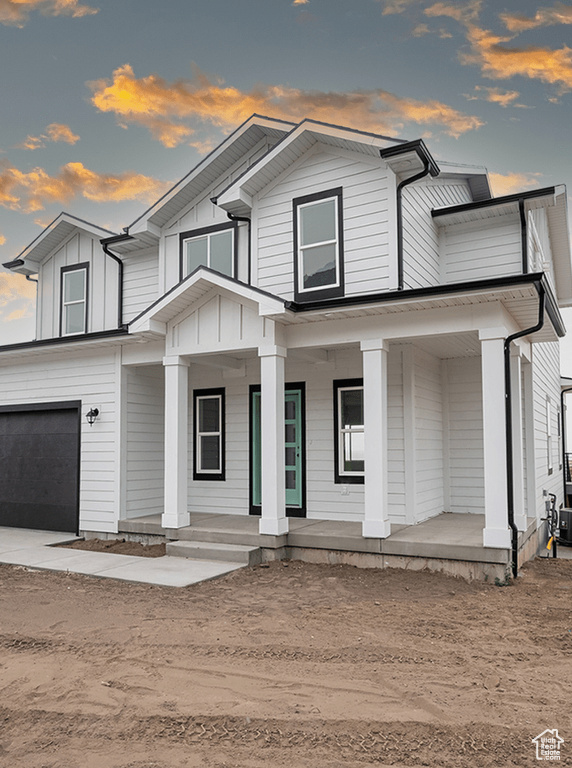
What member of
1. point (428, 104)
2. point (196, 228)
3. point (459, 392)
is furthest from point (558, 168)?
point (196, 228)

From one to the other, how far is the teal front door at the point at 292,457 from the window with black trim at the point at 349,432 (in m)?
0.66

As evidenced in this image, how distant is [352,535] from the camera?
7895mm

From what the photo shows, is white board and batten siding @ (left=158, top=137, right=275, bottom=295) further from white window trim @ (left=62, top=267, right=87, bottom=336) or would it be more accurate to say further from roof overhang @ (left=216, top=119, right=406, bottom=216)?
white window trim @ (left=62, top=267, right=87, bottom=336)

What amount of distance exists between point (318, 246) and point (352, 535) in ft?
14.2

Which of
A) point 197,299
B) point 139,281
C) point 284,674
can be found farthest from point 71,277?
point 284,674

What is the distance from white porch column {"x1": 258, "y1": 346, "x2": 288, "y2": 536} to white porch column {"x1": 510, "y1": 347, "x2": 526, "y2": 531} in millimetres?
3356

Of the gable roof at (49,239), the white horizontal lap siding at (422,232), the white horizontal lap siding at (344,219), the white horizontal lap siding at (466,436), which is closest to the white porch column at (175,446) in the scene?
the white horizontal lap siding at (344,219)

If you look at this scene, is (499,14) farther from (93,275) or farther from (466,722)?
(466,722)

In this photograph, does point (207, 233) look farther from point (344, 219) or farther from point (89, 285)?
point (89, 285)

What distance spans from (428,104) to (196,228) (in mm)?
5682

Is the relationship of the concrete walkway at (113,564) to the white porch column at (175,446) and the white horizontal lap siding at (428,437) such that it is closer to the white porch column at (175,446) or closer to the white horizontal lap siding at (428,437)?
the white porch column at (175,446)

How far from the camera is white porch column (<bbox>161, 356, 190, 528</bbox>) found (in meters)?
8.90

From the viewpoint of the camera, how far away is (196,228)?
34.3 ft

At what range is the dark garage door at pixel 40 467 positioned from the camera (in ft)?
34.8
